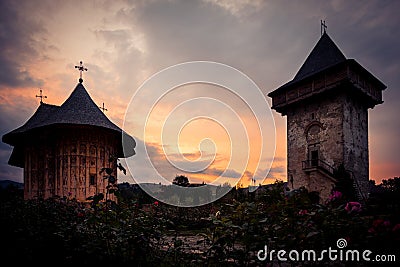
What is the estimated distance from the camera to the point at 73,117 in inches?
623

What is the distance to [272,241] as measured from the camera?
9.20 feet

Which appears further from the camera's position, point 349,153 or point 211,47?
point 349,153

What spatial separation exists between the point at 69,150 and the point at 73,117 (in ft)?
5.24

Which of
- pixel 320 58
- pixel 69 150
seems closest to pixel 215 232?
pixel 69 150

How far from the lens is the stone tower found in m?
15.5

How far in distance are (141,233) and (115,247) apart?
36cm

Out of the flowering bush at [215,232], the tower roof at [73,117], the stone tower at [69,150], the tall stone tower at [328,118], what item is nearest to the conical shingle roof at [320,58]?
the tall stone tower at [328,118]

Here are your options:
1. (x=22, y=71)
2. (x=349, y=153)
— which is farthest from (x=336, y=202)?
(x=349, y=153)

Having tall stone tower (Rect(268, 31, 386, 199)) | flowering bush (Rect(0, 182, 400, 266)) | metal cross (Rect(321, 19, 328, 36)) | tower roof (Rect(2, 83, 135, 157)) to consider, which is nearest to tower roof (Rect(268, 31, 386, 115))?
tall stone tower (Rect(268, 31, 386, 199))

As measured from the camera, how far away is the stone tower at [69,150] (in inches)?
611

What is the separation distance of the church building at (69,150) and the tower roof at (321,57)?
12070 mm

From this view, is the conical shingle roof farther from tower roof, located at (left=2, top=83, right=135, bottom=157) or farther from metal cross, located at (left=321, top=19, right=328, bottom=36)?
tower roof, located at (left=2, top=83, right=135, bottom=157)

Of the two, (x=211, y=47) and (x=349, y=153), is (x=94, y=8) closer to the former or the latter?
(x=211, y=47)

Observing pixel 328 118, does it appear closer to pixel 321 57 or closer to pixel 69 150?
pixel 321 57
